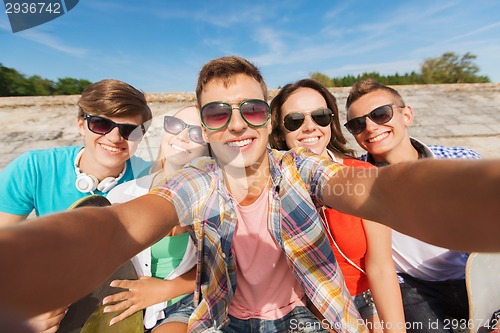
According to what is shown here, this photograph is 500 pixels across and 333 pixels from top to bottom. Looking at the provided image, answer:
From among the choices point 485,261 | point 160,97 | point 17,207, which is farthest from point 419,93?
point 17,207

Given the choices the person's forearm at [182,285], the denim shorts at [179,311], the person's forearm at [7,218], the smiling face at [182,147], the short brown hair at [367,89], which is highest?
the short brown hair at [367,89]

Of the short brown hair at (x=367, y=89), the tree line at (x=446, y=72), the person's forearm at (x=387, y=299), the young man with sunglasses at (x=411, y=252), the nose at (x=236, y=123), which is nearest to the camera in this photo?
the nose at (x=236, y=123)

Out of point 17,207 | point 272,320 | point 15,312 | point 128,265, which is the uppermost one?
point 15,312

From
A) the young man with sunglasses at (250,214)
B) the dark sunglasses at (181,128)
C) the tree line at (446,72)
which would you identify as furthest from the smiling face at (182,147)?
the tree line at (446,72)

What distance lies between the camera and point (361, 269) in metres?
1.76

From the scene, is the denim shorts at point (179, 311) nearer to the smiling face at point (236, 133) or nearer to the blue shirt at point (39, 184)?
the smiling face at point (236, 133)

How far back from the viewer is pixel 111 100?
2.13m

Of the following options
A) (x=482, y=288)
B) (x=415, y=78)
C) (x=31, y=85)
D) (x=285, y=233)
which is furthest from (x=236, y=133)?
(x=415, y=78)

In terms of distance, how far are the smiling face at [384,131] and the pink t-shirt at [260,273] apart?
58.3 inches

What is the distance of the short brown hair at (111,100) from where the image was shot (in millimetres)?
2125

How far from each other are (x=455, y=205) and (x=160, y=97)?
687cm

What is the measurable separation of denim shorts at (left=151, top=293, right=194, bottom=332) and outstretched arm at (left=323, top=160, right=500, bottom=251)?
52.9 inches

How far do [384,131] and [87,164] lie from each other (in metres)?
2.59

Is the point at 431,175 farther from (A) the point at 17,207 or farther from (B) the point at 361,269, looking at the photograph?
(A) the point at 17,207
